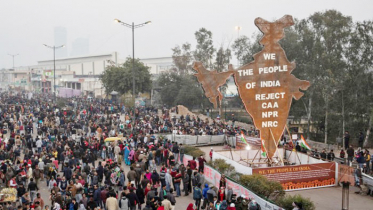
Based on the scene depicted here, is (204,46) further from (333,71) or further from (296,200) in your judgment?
(296,200)

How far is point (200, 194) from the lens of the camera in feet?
49.3

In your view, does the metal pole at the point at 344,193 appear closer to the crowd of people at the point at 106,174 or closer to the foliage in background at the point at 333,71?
the crowd of people at the point at 106,174

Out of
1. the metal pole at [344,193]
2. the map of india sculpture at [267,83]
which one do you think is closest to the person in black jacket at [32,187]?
the map of india sculpture at [267,83]

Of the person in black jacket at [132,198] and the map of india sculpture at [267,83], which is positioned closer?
the person in black jacket at [132,198]

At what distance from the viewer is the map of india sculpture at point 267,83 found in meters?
A: 19.7

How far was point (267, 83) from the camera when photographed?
20031mm

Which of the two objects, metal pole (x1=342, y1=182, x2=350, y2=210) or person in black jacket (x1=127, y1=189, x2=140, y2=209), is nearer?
person in black jacket (x1=127, y1=189, x2=140, y2=209)

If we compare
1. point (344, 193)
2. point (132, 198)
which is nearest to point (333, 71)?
point (344, 193)

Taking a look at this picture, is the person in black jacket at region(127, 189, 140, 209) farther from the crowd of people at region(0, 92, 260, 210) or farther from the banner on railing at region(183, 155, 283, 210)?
the banner on railing at region(183, 155, 283, 210)

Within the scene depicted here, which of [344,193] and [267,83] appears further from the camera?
[267,83]

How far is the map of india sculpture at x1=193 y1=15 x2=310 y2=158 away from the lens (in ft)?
64.7

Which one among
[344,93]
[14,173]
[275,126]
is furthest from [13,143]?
[344,93]

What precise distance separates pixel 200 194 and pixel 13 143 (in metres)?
13.9

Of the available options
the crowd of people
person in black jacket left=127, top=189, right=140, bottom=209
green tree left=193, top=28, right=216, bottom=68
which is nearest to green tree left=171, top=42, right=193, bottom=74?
green tree left=193, top=28, right=216, bottom=68
